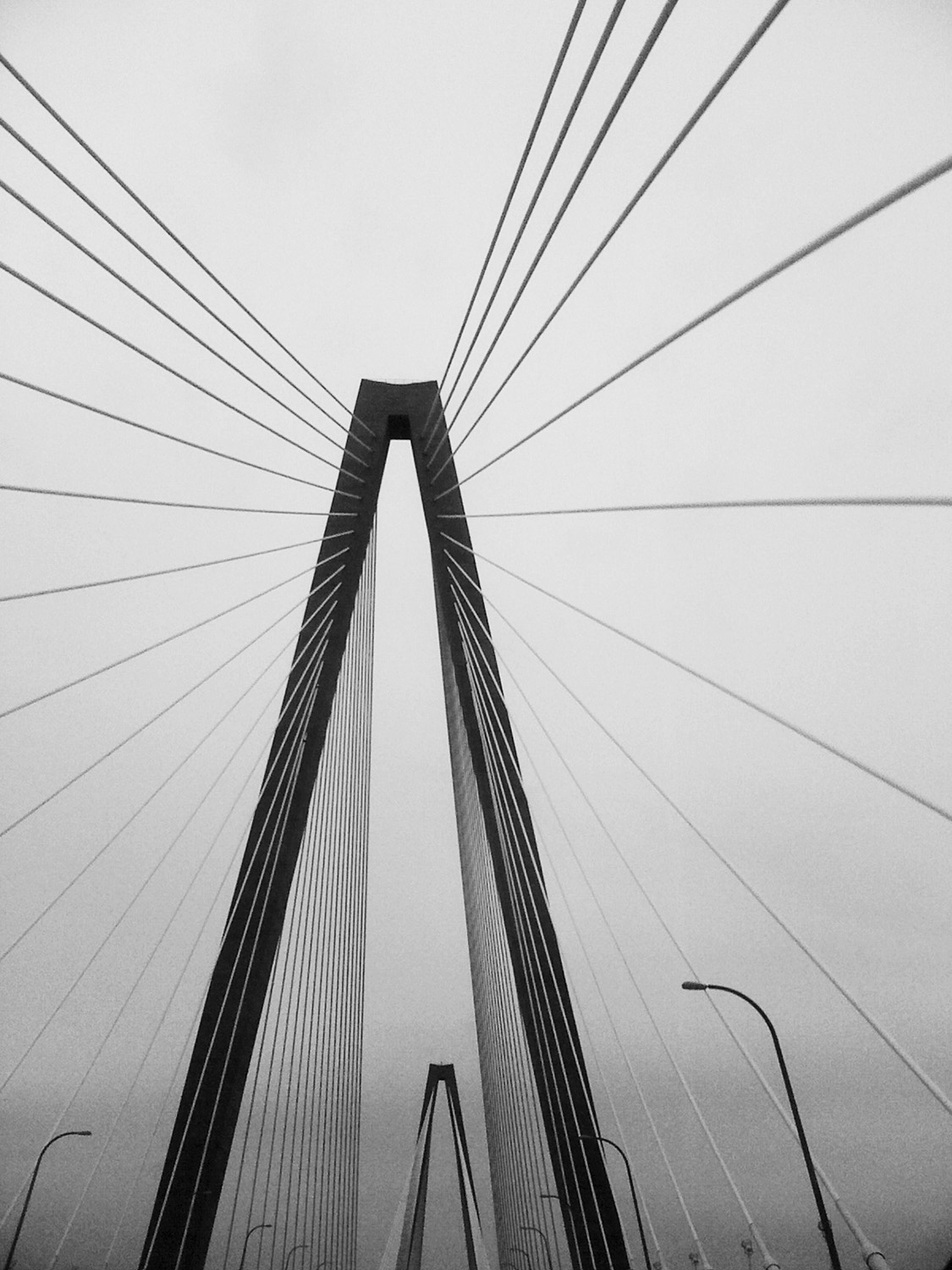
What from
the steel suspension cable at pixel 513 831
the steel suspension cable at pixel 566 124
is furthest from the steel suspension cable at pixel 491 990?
the steel suspension cable at pixel 566 124

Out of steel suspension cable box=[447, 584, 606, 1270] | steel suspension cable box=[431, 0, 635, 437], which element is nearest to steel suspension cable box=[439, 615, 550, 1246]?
steel suspension cable box=[447, 584, 606, 1270]

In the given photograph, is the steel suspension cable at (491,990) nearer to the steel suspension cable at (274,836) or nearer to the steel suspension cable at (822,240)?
the steel suspension cable at (274,836)

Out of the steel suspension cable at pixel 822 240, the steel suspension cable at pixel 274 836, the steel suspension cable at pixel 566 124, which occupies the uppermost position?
the steel suspension cable at pixel 274 836

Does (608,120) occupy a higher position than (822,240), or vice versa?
(608,120)

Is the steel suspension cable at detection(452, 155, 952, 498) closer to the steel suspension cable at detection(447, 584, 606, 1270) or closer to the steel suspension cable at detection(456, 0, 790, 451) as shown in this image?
the steel suspension cable at detection(456, 0, 790, 451)

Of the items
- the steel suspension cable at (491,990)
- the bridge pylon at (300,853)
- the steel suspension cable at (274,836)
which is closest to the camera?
the bridge pylon at (300,853)

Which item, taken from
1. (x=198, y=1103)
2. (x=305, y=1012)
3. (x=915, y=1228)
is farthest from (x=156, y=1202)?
(x=915, y=1228)

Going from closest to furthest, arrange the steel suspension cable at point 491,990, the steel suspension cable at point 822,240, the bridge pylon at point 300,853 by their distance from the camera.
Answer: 1. the steel suspension cable at point 822,240
2. the bridge pylon at point 300,853
3. the steel suspension cable at point 491,990

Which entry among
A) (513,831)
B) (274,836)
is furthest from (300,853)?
(513,831)

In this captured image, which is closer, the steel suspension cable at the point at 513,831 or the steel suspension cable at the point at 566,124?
the steel suspension cable at the point at 566,124

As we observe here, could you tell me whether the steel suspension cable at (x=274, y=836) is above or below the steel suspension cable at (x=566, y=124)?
above

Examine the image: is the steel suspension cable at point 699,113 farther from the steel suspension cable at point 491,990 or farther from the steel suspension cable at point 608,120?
the steel suspension cable at point 491,990

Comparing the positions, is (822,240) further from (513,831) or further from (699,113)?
(513,831)

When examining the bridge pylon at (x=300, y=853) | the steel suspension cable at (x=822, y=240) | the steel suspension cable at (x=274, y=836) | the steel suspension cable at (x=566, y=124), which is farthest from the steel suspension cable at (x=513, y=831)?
the steel suspension cable at (x=822, y=240)
